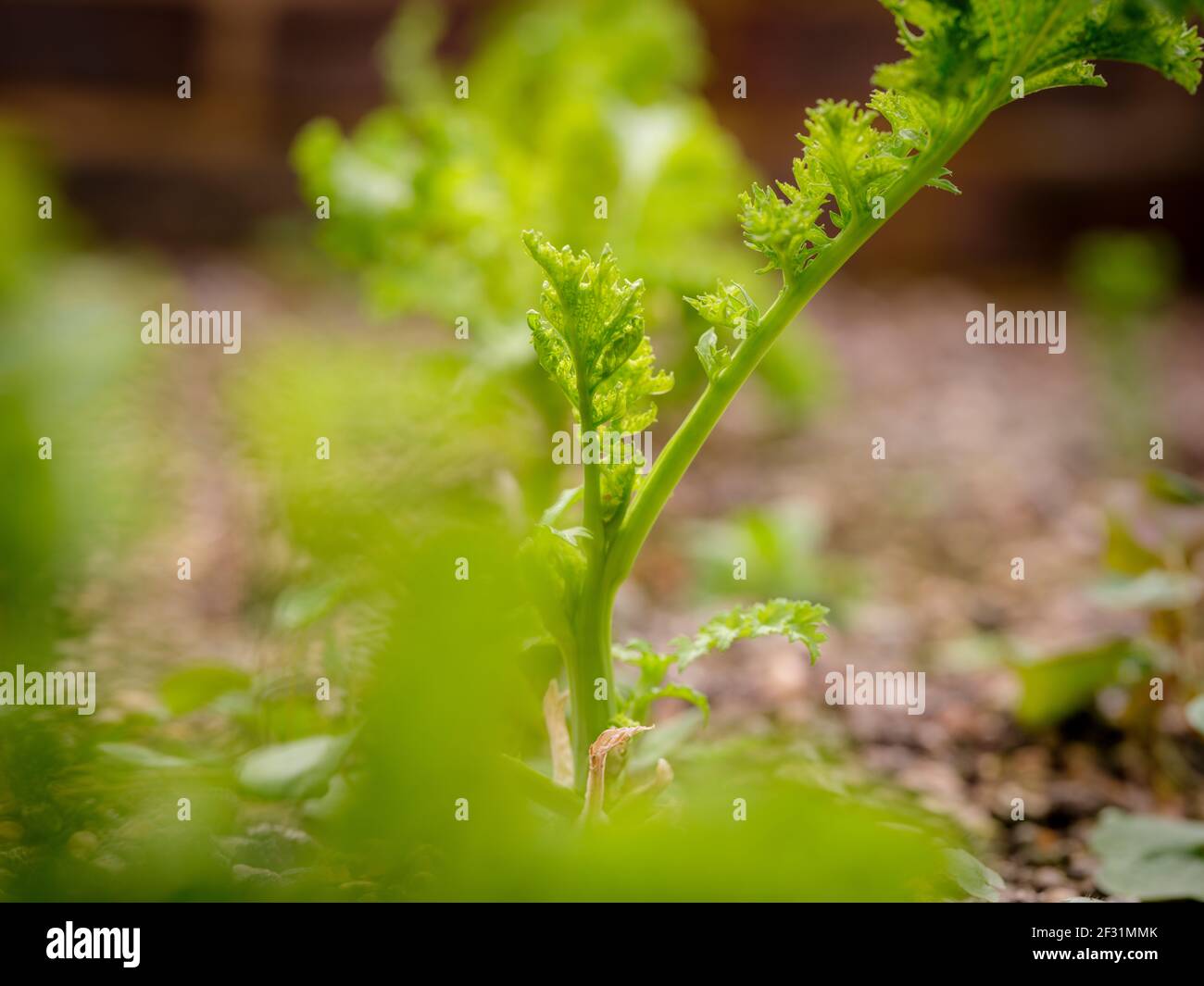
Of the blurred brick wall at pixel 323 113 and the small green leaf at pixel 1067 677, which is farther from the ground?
the blurred brick wall at pixel 323 113

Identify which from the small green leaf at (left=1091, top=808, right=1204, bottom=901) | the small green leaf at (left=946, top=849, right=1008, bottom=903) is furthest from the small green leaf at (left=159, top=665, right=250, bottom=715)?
the small green leaf at (left=1091, top=808, right=1204, bottom=901)

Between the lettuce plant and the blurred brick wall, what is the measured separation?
3.46 metres

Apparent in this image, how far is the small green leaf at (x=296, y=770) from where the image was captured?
87cm

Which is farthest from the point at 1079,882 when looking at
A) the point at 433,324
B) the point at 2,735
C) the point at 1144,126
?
the point at 1144,126

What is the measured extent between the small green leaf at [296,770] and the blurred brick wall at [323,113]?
11.9 feet

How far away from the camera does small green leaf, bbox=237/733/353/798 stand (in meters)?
0.87

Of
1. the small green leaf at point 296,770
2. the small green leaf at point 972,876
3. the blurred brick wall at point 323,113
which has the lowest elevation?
the small green leaf at point 972,876

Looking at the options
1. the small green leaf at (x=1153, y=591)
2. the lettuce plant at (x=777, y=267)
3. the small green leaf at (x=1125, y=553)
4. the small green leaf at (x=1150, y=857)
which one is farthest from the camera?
the small green leaf at (x=1125, y=553)

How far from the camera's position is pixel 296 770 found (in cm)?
89

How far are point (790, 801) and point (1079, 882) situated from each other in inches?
29.5

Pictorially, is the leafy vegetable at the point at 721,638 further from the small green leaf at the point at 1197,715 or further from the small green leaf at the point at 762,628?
the small green leaf at the point at 1197,715

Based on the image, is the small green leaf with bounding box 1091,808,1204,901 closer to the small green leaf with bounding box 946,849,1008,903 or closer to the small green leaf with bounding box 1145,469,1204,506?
the small green leaf with bounding box 946,849,1008,903

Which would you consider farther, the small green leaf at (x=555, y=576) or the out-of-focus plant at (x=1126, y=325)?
the out-of-focus plant at (x=1126, y=325)

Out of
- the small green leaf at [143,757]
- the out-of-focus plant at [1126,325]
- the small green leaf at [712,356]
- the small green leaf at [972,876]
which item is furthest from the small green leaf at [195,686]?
the out-of-focus plant at [1126,325]
